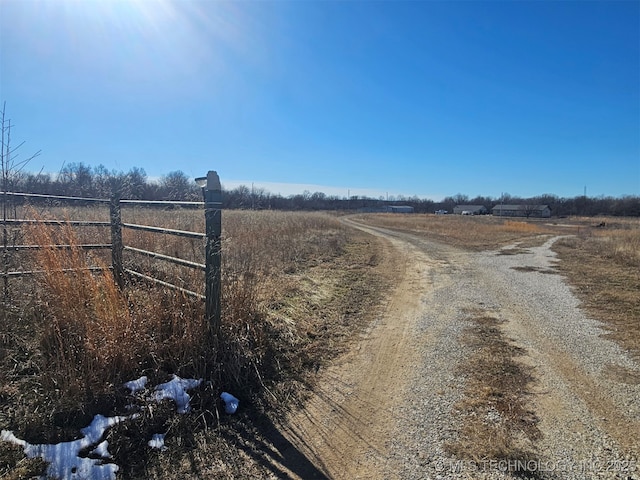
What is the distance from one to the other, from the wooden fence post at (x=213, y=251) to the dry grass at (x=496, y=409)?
264cm

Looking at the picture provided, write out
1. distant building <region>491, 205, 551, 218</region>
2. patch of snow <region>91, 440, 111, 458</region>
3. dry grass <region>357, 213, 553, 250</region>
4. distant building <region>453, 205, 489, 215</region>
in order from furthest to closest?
distant building <region>453, 205, 489, 215</region>, distant building <region>491, 205, 551, 218</region>, dry grass <region>357, 213, 553, 250</region>, patch of snow <region>91, 440, 111, 458</region>

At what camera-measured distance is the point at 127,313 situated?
140 inches

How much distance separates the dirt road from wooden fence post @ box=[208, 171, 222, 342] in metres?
1.42

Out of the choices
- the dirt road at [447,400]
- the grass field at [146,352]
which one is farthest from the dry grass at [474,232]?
the grass field at [146,352]

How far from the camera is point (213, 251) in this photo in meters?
3.87

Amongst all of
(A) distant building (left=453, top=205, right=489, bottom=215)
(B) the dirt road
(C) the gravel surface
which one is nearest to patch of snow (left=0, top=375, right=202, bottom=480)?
(B) the dirt road

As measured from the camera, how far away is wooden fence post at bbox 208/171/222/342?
3.85m

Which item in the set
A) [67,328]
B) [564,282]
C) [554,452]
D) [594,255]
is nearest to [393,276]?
[564,282]

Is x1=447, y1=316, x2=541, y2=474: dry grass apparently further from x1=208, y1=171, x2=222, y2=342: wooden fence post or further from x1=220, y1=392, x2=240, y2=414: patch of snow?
x1=208, y1=171, x2=222, y2=342: wooden fence post

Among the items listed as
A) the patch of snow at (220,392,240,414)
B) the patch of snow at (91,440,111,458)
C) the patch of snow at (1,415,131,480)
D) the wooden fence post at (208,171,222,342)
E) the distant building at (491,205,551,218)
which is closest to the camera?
the patch of snow at (1,415,131,480)

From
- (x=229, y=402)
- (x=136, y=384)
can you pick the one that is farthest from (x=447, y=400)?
(x=136, y=384)

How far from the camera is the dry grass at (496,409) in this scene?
2.80 meters

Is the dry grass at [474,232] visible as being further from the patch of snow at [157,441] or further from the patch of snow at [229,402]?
the patch of snow at [157,441]

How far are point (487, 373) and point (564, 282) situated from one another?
7793 mm
